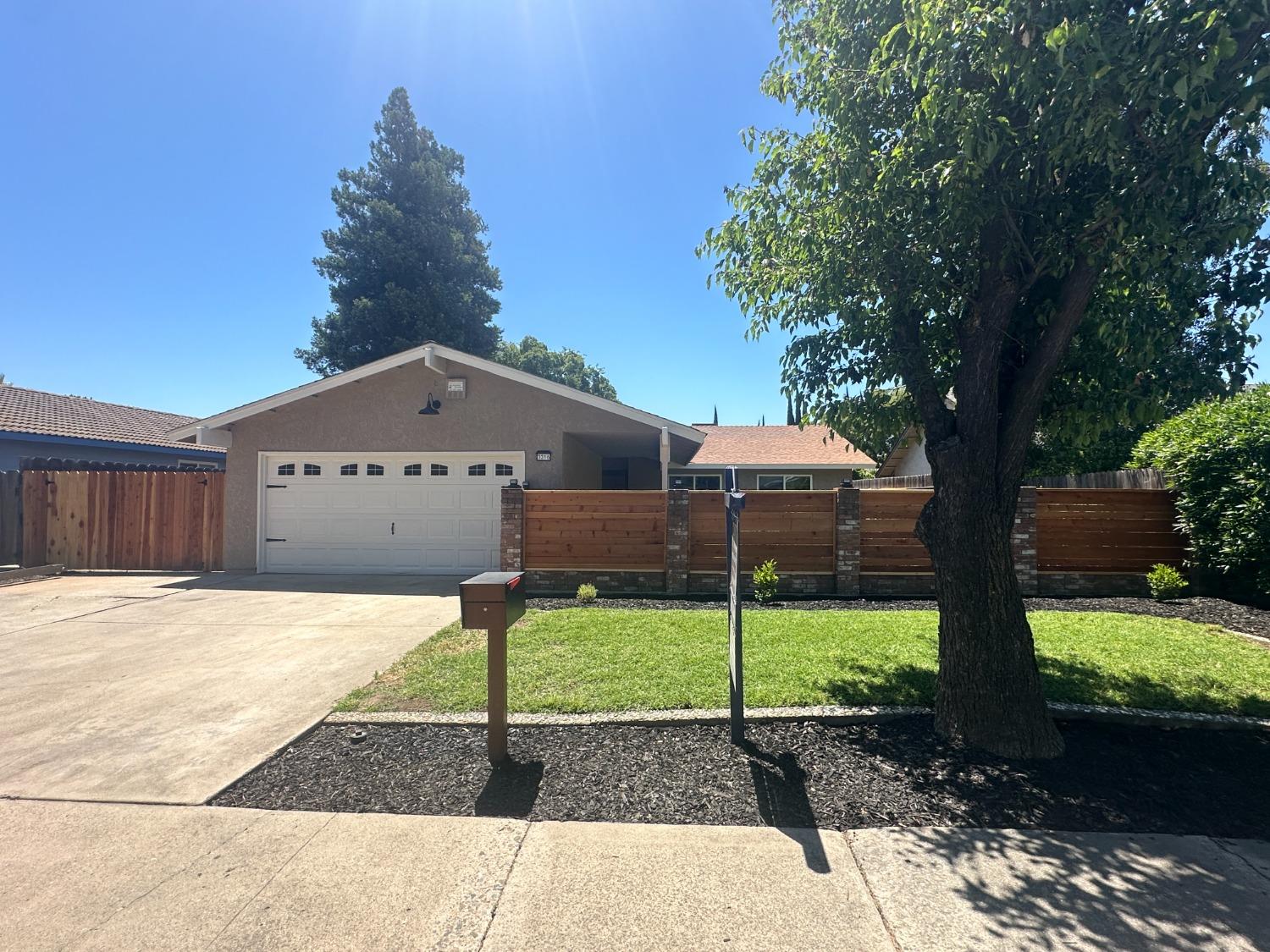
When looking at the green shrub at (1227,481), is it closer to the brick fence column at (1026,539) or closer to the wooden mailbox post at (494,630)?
the brick fence column at (1026,539)

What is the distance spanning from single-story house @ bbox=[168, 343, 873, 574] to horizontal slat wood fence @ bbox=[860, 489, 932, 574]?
3.56 metres

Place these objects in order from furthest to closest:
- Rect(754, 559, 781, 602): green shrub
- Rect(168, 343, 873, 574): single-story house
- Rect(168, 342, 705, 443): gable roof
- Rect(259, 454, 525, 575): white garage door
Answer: Rect(259, 454, 525, 575): white garage door, Rect(168, 343, 873, 574): single-story house, Rect(168, 342, 705, 443): gable roof, Rect(754, 559, 781, 602): green shrub

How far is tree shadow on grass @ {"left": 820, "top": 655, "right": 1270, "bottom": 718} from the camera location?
4.55m

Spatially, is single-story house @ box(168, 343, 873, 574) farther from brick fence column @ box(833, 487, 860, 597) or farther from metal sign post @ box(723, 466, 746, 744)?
metal sign post @ box(723, 466, 746, 744)

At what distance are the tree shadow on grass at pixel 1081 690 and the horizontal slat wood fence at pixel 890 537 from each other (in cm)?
371

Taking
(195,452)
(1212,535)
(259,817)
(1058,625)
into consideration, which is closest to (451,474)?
(259,817)

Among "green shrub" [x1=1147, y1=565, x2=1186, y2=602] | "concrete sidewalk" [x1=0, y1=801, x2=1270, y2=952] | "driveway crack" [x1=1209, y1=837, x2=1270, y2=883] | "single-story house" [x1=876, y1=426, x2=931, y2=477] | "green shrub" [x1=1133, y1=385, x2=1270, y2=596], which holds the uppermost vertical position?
"single-story house" [x1=876, y1=426, x2=931, y2=477]

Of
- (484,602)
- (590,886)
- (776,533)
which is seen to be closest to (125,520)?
(484,602)

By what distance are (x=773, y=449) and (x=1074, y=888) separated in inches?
760

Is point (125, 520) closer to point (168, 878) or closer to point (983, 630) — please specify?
point (168, 878)

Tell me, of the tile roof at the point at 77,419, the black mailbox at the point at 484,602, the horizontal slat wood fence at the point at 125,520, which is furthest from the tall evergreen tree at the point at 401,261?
the black mailbox at the point at 484,602

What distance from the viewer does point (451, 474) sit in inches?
458

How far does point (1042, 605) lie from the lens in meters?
8.38

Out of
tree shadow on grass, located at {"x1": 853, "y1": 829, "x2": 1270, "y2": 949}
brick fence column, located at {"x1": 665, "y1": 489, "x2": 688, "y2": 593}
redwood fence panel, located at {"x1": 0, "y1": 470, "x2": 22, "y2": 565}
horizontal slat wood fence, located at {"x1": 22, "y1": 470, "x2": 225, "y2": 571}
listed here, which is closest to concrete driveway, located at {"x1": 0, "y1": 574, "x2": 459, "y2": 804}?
horizontal slat wood fence, located at {"x1": 22, "y1": 470, "x2": 225, "y2": 571}
